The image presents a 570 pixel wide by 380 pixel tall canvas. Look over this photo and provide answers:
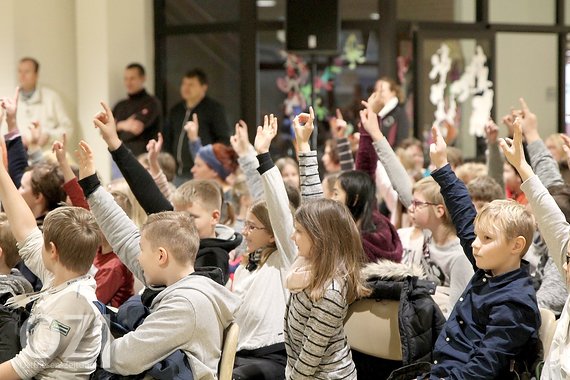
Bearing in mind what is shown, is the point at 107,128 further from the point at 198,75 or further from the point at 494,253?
the point at 198,75

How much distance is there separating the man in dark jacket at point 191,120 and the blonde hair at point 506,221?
5.61 m

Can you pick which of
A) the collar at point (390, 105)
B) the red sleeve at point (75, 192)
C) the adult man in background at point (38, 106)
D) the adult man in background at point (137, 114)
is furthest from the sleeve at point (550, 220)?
the adult man in background at point (38, 106)

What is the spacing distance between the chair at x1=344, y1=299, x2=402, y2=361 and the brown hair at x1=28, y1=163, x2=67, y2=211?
1.69 m

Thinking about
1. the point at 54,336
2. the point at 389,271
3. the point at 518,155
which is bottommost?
the point at 54,336

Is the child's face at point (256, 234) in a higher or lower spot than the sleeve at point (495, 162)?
lower

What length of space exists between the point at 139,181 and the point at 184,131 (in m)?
5.46

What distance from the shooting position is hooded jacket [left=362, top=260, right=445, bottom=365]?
11.5 feet

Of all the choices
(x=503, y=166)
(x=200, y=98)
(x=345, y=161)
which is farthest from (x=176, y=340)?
(x=200, y=98)

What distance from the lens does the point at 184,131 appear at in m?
9.40

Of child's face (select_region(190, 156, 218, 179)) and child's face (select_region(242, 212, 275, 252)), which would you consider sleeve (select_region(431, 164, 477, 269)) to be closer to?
child's face (select_region(242, 212, 275, 252))

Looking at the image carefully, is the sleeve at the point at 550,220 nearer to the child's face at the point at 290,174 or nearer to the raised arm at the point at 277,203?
the raised arm at the point at 277,203

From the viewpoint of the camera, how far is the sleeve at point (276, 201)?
376 centimetres

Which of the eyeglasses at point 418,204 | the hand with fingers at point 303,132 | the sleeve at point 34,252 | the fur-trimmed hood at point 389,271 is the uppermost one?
the hand with fingers at point 303,132

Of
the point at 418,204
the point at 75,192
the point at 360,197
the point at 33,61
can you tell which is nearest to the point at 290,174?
the point at 360,197
